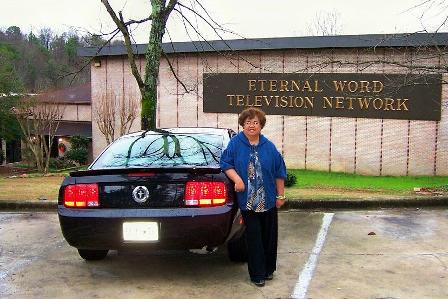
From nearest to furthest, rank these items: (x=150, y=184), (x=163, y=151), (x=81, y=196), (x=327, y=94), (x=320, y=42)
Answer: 1. (x=150, y=184)
2. (x=81, y=196)
3. (x=163, y=151)
4. (x=320, y=42)
5. (x=327, y=94)

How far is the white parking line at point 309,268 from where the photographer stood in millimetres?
4215

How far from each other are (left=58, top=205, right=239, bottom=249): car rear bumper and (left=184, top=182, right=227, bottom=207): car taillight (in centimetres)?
5

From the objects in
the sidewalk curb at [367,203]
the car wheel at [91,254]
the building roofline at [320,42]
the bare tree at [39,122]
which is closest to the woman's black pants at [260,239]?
the car wheel at [91,254]

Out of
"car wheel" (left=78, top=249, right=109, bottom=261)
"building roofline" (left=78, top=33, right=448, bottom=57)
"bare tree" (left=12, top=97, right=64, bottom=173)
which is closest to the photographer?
"car wheel" (left=78, top=249, right=109, bottom=261)

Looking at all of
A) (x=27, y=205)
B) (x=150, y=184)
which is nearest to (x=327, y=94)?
(x=27, y=205)

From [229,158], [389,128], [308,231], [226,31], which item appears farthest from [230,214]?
[389,128]

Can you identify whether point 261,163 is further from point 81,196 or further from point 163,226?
point 81,196

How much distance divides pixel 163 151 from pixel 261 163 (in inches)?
46.4

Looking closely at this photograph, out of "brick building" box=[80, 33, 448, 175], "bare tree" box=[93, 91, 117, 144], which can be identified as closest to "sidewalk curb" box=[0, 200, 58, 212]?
"brick building" box=[80, 33, 448, 175]

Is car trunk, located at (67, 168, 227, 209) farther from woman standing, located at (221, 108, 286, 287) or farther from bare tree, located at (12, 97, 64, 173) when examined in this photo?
bare tree, located at (12, 97, 64, 173)

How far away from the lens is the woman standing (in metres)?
4.26

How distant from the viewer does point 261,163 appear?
4.28 metres

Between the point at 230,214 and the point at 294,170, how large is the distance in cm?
1158

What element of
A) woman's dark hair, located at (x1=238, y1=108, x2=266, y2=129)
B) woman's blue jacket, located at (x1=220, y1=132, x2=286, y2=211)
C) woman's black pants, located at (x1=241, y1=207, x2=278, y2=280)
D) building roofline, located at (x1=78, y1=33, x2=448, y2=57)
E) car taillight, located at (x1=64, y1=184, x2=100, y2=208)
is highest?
building roofline, located at (x1=78, y1=33, x2=448, y2=57)
